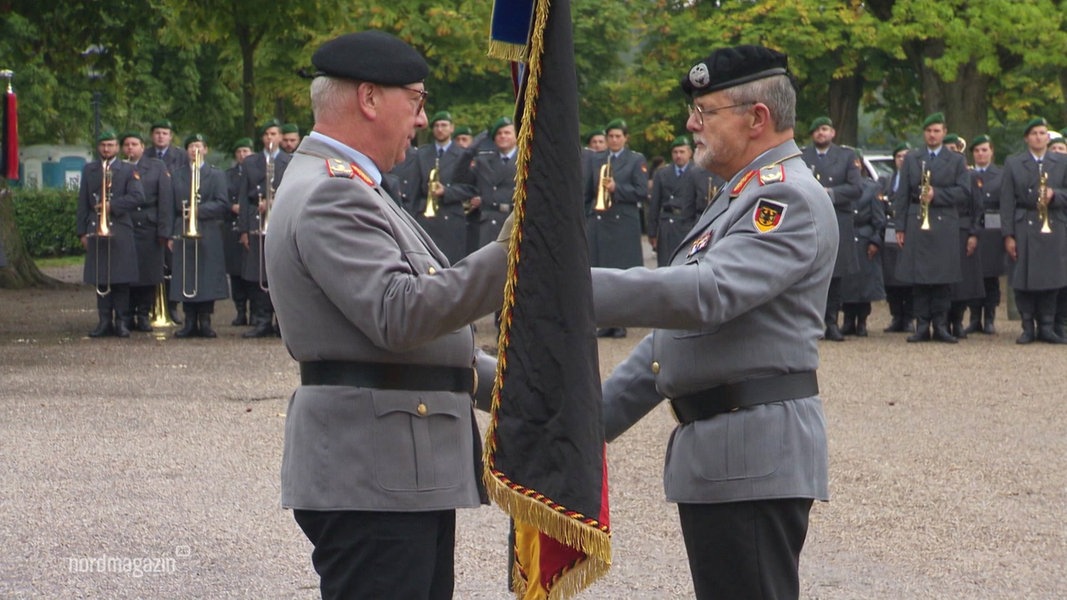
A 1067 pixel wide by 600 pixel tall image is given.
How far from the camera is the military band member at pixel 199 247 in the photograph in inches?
653

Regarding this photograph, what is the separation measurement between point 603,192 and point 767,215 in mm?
13424

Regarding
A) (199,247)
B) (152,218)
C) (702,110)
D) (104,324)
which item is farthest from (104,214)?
(702,110)

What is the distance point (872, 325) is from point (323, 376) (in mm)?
16403

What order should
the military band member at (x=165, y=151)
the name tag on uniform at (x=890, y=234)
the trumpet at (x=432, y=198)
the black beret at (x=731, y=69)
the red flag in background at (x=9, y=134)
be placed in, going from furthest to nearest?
1. the red flag in background at (x=9, y=134)
2. the name tag on uniform at (x=890, y=234)
3. the military band member at (x=165, y=151)
4. the trumpet at (x=432, y=198)
5. the black beret at (x=731, y=69)

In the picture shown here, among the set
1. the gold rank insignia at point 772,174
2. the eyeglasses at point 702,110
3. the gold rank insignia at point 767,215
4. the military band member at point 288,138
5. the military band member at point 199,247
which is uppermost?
the eyeglasses at point 702,110

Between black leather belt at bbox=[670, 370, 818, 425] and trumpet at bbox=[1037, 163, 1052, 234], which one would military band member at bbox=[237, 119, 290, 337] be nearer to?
trumpet at bbox=[1037, 163, 1052, 234]

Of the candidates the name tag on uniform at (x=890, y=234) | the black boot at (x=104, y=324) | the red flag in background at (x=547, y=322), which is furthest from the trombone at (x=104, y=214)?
the red flag in background at (x=547, y=322)

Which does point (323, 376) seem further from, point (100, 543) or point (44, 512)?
point (44, 512)

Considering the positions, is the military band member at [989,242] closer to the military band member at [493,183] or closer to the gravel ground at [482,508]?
the gravel ground at [482,508]

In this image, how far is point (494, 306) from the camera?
3.46 m

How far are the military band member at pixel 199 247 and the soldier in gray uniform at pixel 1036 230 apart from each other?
8381 millimetres

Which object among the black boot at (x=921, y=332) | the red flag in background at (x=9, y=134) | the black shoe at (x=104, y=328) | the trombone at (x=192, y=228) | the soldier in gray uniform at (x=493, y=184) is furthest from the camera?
the red flag in background at (x=9, y=134)

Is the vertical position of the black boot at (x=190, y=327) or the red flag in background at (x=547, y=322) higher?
the red flag in background at (x=547, y=322)

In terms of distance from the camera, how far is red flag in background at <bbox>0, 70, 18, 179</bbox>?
67.8 feet
